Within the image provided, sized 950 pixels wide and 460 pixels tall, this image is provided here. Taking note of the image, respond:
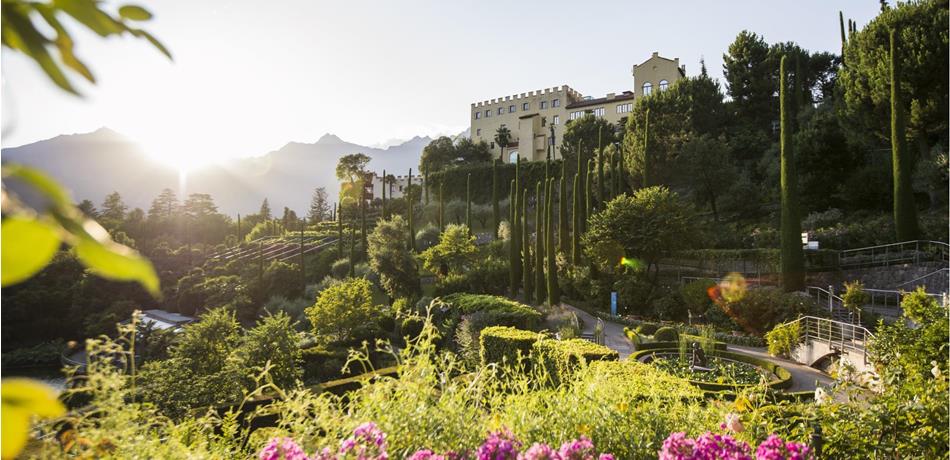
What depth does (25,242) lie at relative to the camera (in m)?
0.39

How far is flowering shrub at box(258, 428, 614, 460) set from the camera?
2041 mm

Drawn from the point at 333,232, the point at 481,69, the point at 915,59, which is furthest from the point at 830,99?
the point at 333,232

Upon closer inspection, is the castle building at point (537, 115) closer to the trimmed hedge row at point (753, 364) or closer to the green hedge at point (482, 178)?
the green hedge at point (482, 178)

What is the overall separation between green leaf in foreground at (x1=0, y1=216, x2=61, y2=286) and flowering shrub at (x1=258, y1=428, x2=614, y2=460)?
1.81m

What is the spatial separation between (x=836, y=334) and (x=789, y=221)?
538cm

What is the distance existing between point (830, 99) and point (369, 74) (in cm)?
2703

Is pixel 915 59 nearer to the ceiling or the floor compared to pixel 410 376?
nearer to the ceiling

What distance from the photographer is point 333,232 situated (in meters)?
37.8

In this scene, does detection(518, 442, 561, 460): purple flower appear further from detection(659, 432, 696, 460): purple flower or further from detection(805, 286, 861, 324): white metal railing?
detection(805, 286, 861, 324): white metal railing

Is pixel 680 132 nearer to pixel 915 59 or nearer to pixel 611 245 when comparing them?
pixel 611 245

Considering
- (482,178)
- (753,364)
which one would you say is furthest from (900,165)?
(482,178)

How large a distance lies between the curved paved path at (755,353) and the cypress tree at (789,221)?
11.1ft

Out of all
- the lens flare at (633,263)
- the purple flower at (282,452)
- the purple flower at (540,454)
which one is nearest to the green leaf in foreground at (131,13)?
the purple flower at (282,452)

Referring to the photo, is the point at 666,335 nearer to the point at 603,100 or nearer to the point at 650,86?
the point at 650,86
